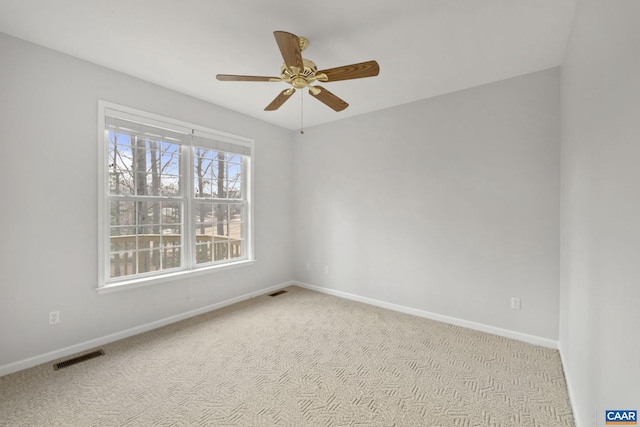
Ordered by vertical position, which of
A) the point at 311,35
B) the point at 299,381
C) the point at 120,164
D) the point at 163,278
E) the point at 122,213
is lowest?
the point at 299,381

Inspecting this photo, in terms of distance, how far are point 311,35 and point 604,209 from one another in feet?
7.17

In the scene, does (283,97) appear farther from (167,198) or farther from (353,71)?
(167,198)

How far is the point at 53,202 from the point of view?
2406 mm

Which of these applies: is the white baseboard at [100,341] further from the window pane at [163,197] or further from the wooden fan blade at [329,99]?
the wooden fan blade at [329,99]

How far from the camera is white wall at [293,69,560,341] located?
105 inches

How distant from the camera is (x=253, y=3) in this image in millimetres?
1852

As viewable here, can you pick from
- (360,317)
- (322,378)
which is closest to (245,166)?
(360,317)

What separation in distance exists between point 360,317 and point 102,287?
2830 millimetres

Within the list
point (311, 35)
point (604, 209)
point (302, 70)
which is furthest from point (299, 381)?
point (311, 35)

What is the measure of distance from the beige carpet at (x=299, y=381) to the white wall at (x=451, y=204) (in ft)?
1.66

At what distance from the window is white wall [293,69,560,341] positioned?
136cm

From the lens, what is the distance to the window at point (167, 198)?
282cm

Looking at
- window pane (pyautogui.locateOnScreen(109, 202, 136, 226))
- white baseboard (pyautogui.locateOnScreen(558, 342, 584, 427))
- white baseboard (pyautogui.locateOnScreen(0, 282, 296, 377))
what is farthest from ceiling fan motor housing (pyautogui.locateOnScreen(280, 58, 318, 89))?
white baseboard (pyautogui.locateOnScreen(0, 282, 296, 377))

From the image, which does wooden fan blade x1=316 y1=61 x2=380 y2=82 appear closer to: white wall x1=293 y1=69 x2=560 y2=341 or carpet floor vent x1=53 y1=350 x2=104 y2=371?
white wall x1=293 y1=69 x2=560 y2=341
